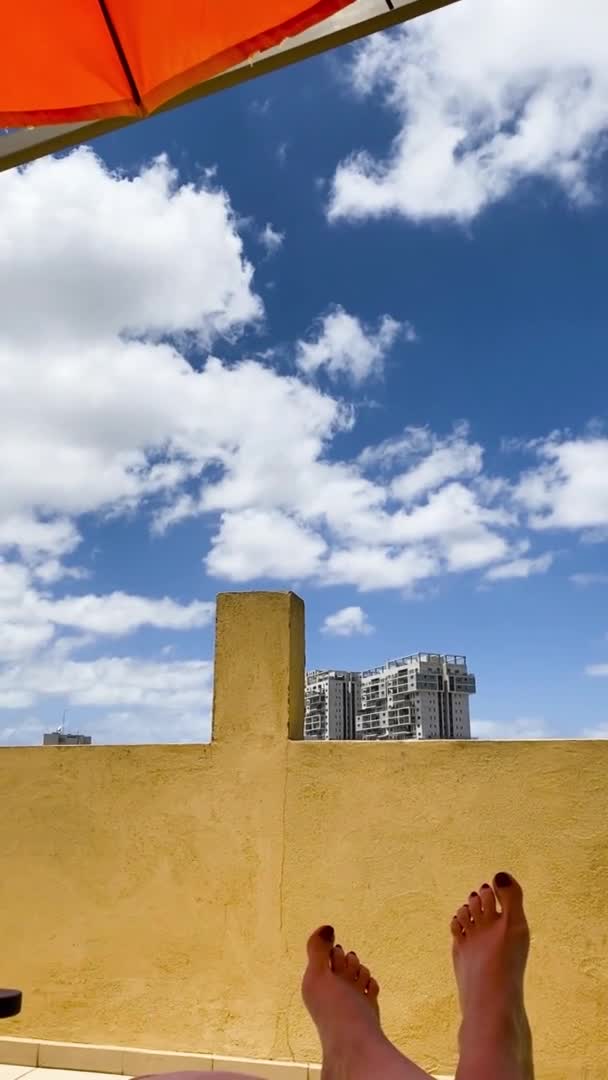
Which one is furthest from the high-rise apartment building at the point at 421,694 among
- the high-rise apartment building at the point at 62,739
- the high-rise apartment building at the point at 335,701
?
the high-rise apartment building at the point at 62,739

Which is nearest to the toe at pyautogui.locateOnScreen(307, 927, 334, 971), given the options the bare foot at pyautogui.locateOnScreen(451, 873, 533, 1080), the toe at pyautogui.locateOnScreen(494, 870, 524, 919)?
the bare foot at pyautogui.locateOnScreen(451, 873, 533, 1080)

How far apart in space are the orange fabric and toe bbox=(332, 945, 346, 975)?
2.12 meters

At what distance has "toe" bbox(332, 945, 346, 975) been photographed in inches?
86.0

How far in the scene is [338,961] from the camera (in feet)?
7.26

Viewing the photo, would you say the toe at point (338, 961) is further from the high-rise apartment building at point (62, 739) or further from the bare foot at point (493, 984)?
the high-rise apartment building at point (62, 739)

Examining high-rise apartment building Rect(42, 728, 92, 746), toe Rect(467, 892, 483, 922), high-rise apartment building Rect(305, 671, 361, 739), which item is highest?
high-rise apartment building Rect(305, 671, 361, 739)

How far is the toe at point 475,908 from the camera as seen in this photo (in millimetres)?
2285

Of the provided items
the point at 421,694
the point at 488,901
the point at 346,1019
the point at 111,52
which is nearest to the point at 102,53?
the point at 111,52

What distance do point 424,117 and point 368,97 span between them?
1.92 meters

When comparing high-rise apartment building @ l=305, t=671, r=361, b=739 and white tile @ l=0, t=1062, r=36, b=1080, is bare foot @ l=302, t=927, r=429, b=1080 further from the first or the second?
high-rise apartment building @ l=305, t=671, r=361, b=739

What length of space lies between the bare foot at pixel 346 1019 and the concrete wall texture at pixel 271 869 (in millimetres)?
1036

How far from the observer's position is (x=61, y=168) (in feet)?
10.3

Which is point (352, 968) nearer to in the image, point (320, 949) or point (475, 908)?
point (320, 949)

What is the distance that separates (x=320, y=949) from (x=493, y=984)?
48cm
